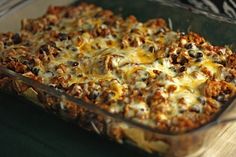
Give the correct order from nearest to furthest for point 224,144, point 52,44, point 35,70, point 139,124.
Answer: point 139,124 < point 224,144 < point 35,70 < point 52,44

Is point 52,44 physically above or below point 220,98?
above

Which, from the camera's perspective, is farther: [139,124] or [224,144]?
[224,144]

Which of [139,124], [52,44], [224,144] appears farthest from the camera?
[52,44]

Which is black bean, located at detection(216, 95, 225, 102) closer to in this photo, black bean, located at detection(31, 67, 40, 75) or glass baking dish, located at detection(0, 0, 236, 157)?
glass baking dish, located at detection(0, 0, 236, 157)

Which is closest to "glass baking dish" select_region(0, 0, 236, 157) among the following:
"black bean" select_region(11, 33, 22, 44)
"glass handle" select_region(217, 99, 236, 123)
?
"glass handle" select_region(217, 99, 236, 123)


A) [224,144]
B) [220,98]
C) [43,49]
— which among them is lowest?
[224,144]

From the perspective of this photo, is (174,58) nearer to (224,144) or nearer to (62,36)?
(224,144)

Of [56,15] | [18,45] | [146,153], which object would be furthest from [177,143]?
[56,15]

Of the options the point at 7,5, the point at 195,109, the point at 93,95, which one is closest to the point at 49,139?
the point at 93,95
